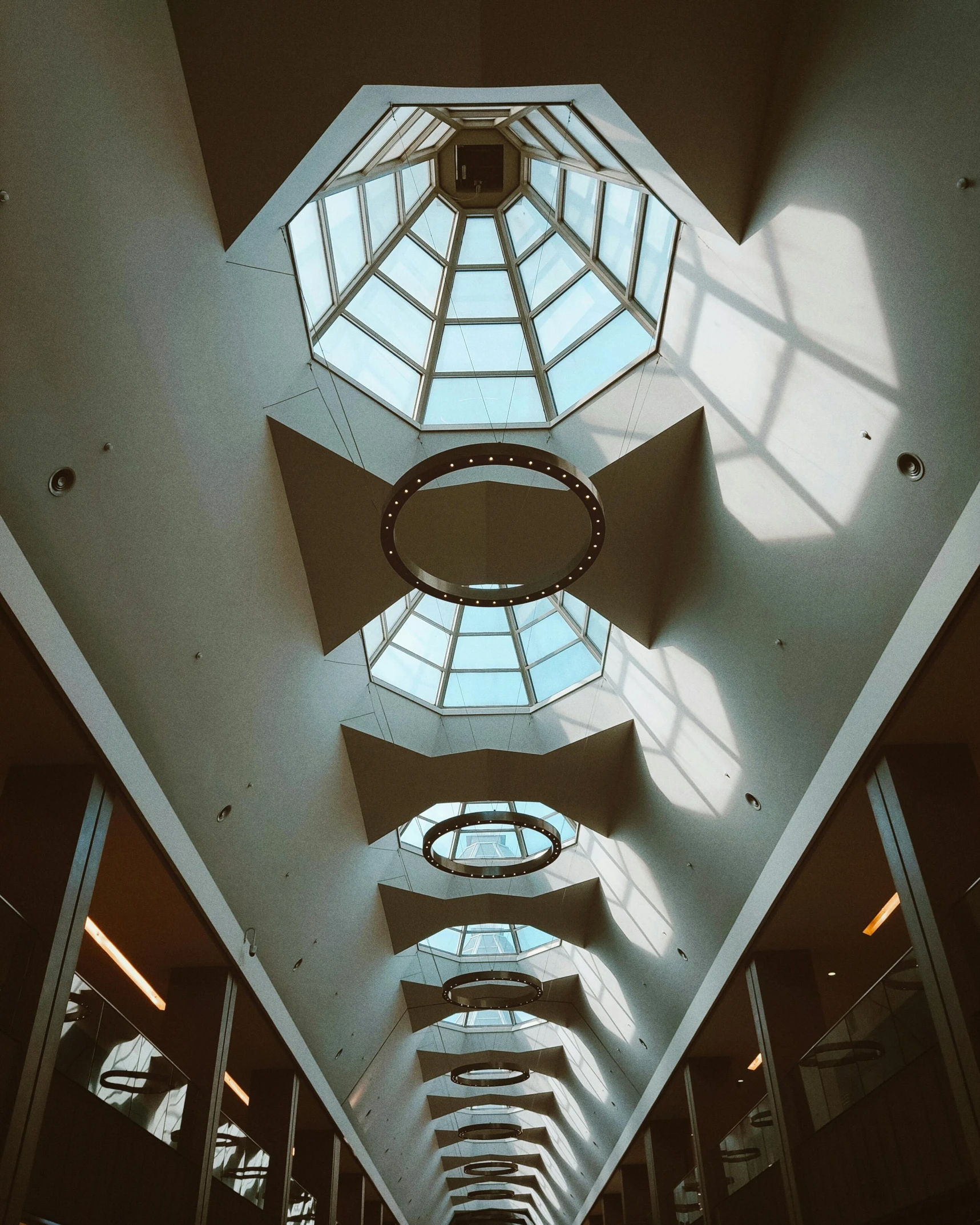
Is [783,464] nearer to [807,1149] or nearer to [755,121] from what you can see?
[755,121]

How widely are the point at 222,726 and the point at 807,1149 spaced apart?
49.1 ft

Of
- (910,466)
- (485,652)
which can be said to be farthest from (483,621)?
(910,466)

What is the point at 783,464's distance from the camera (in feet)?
49.9

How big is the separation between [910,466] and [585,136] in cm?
829

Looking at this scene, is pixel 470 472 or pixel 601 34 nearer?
pixel 601 34

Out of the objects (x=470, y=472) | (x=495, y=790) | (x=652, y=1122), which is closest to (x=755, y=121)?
(x=470, y=472)

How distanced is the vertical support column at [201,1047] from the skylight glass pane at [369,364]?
13826mm

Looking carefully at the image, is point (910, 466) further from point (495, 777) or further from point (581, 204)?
point (495, 777)

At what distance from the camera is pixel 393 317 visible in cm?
2055

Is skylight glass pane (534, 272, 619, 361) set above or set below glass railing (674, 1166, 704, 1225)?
above

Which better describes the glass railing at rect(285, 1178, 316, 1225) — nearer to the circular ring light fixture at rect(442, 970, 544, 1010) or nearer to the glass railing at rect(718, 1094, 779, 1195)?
the circular ring light fixture at rect(442, 970, 544, 1010)

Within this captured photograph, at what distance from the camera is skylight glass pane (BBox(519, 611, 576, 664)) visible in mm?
26672

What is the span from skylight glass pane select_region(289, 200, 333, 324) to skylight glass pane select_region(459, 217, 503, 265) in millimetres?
4002

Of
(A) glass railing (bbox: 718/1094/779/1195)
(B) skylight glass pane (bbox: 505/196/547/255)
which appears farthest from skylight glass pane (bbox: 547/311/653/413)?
(A) glass railing (bbox: 718/1094/779/1195)
